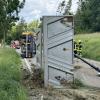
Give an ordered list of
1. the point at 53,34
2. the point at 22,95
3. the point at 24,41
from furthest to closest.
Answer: the point at 24,41 → the point at 53,34 → the point at 22,95

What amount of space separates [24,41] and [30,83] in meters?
27.3

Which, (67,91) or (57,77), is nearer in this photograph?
(67,91)

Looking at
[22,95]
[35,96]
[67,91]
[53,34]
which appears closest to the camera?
[22,95]

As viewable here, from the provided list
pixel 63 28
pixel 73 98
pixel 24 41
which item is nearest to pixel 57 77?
pixel 63 28

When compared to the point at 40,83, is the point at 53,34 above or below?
above

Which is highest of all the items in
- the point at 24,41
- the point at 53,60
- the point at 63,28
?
the point at 63,28

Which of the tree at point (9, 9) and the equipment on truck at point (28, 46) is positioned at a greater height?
the tree at point (9, 9)

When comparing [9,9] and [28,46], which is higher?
[9,9]

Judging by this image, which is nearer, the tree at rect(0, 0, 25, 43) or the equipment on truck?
the tree at rect(0, 0, 25, 43)

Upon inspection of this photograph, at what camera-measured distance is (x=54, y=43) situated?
51.2ft

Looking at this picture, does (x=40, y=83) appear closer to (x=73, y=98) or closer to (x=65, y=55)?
(x=65, y=55)

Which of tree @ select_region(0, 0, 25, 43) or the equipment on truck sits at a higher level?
tree @ select_region(0, 0, 25, 43)

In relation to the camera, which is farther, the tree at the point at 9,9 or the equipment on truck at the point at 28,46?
the equipment on truck at the point at 28,46

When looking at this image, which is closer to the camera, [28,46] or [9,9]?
[9,9]
